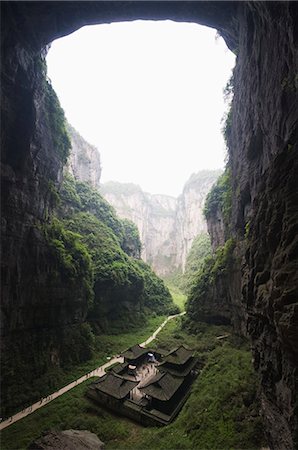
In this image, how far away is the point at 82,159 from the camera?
7181 centimetres

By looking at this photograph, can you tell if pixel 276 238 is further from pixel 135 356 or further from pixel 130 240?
pixel 130 240

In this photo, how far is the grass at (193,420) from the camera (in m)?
12.1

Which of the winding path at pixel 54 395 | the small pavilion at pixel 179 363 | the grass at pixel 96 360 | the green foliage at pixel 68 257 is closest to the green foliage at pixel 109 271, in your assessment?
the grass at pixel 96 360

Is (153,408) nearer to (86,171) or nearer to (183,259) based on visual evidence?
(86,171)

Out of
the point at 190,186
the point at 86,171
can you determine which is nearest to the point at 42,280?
the point at 86,171

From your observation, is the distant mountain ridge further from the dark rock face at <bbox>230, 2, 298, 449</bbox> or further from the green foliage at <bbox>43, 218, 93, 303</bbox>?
the dark rock face at <bbox>230, 2, 298, 449</bbox>

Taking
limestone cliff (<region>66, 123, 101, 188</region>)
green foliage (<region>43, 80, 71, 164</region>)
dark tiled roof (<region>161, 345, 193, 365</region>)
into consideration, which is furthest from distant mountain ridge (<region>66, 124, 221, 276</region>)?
dark tiled roof (<region>161, 345, 193, 365</region>)

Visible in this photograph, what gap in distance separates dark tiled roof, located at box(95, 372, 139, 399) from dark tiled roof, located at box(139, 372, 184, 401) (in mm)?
1207

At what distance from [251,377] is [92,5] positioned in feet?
86.0

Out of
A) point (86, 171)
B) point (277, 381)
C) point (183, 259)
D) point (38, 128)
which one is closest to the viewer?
point (277, 381)

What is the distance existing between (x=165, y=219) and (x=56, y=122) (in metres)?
107

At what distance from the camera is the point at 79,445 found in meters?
12.2

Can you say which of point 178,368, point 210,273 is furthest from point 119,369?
point 210,273

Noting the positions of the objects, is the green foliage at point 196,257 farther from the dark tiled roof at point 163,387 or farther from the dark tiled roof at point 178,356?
the dark tiled roof at point 163,387
